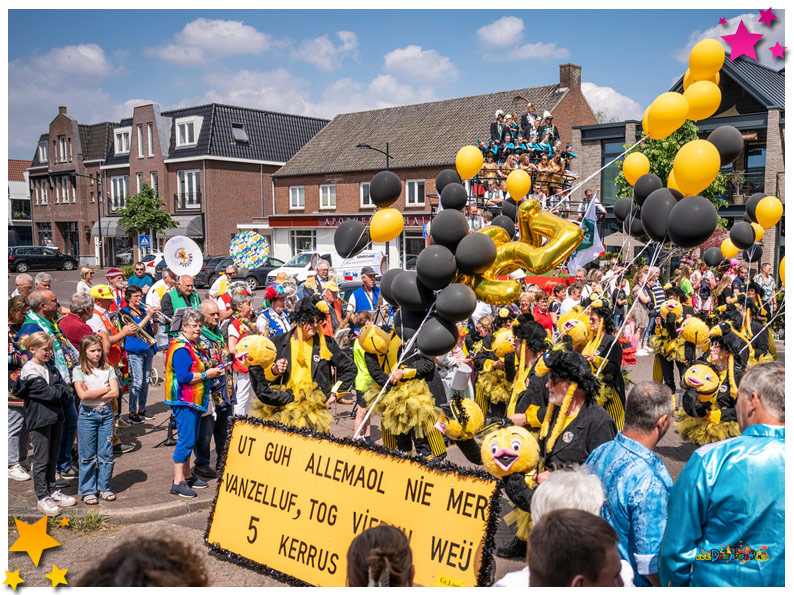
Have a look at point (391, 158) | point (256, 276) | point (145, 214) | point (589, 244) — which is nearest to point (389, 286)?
point (589, 244)

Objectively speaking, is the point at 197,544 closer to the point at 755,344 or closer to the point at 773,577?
the point at 773,577

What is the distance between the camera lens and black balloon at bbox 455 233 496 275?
452 centimetres

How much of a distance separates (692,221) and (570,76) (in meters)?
30.5

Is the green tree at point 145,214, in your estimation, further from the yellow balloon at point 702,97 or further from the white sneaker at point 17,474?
the yellow balloon at point 702,97

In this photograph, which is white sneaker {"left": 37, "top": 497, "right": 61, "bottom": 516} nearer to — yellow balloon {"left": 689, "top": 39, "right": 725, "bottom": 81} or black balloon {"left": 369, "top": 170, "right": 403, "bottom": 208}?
black balloon {"left": 369, "top": 170, "right": 403, "bottom": 208}

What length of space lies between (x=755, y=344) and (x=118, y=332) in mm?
7801

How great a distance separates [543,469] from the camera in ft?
13.3

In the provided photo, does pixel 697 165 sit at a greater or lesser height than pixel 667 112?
lesser

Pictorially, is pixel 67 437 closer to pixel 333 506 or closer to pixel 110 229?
pixel 333 506

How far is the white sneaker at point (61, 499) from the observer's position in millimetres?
5629

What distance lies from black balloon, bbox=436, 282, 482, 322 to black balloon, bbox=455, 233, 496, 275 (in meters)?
0.16

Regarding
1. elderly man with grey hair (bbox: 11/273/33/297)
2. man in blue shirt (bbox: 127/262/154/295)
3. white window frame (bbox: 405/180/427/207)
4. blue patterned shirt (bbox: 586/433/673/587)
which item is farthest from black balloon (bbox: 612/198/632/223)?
white window frame (bbox: 405/180/427/207)

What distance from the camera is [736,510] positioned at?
254 centimetres

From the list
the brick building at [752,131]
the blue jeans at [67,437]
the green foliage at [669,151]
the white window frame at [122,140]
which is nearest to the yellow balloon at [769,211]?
the blue jeans at [67,437]
